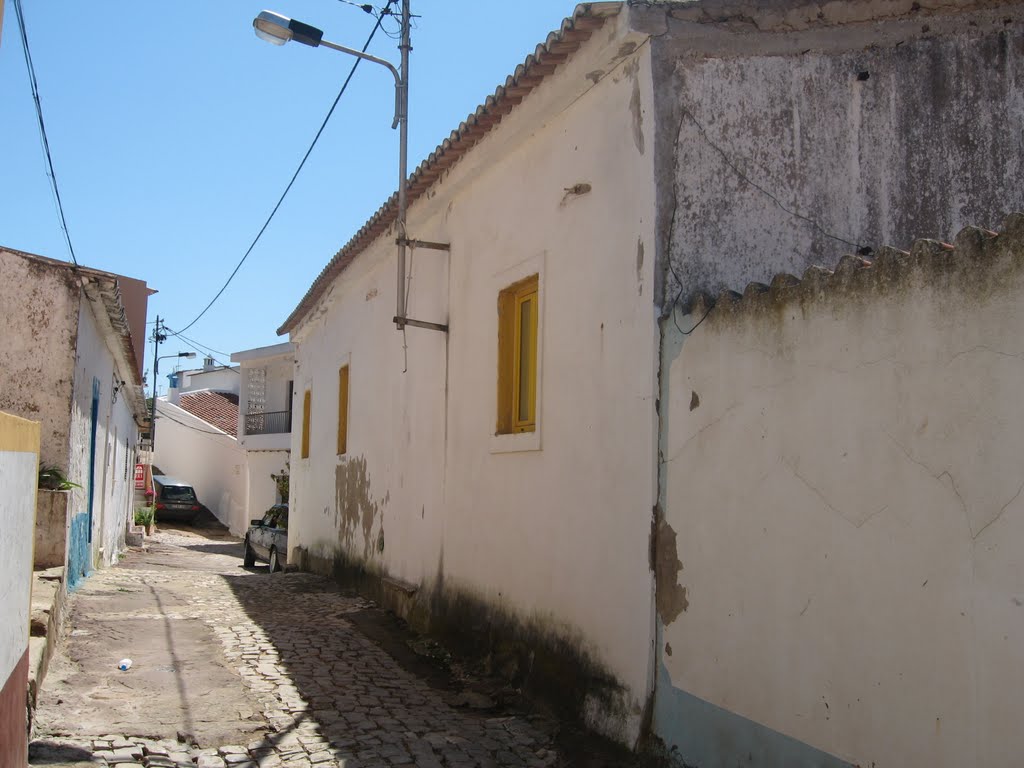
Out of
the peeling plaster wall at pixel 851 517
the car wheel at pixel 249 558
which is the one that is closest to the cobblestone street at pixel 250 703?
the peeling plaster wall at pixel 851 517

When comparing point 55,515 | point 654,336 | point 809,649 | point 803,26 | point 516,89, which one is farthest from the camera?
point 55,515

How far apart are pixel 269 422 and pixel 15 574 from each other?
27.4m

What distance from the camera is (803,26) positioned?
19.6 ft

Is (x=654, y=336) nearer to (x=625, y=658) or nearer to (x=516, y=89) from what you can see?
(x=625, y=658)

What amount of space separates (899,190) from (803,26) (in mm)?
1140

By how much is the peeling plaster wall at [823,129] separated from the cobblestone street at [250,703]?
2.91 meters

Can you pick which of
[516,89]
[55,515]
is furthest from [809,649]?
[55,515]

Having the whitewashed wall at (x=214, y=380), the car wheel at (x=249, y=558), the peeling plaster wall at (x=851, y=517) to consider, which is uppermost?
the whitewashed wall at (x=214, y=380)

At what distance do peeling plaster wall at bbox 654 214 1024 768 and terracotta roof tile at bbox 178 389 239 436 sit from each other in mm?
34742

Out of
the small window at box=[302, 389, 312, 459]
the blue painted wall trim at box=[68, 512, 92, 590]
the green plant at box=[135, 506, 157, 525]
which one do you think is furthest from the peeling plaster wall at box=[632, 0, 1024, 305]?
the green plant at box=[135, 506, 157, 525]

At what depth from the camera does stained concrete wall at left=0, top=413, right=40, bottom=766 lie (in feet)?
13.4

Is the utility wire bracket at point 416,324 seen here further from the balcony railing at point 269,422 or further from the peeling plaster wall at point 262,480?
the balcony railing at point 269,422

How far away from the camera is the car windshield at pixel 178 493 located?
107 feet

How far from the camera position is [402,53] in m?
9.66
